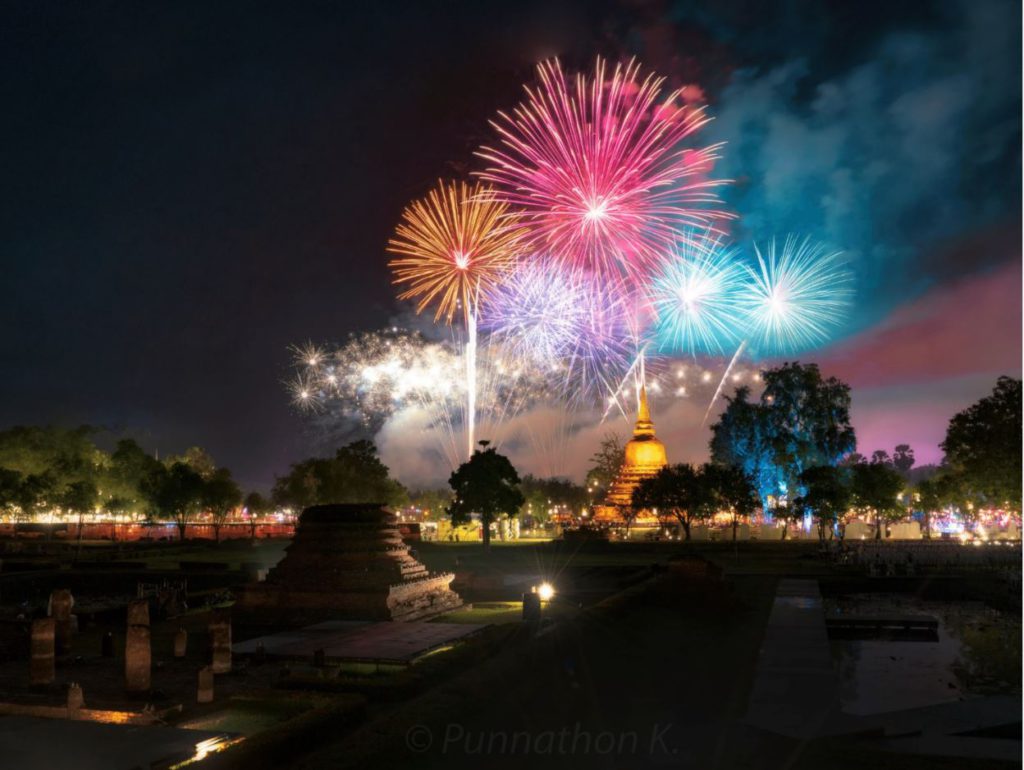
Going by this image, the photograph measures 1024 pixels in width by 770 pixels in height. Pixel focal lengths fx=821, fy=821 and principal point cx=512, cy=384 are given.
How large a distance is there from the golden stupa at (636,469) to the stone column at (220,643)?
49.3 meters

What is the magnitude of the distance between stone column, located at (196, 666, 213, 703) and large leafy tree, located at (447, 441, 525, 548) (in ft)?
129

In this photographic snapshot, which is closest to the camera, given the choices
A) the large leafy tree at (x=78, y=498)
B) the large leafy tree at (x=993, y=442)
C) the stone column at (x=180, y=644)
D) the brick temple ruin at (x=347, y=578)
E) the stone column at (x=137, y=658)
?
the stone column at (x=137, y=658)

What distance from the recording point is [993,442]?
3516cm

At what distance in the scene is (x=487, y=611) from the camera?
2441 cm

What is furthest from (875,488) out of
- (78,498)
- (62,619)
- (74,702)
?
(78,498)

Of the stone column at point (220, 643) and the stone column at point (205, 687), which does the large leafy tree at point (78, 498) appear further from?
the stone column at point (205, 687)

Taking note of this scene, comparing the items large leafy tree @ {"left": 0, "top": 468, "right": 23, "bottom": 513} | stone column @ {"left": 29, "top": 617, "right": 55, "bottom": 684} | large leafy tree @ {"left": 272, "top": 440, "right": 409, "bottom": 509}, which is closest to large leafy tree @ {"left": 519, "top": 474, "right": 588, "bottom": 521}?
large leafy tree @ {"left": 272, "top": 440, "right": 409, "bottom": 509}

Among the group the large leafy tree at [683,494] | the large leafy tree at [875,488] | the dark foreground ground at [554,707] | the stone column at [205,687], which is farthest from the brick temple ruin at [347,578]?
the large leafy tree at [875,488]

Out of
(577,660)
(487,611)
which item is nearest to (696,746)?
(577,660)

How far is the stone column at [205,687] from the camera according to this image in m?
12.8

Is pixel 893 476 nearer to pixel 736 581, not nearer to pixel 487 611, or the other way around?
pixel 736 581

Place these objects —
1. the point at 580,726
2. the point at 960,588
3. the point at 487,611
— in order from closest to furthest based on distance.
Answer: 1. the point at 580,726
2. the point at 487,611
3. the point at 960,588

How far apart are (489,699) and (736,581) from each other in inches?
800

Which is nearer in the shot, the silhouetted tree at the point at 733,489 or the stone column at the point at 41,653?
the stone column at the point at 41,653
